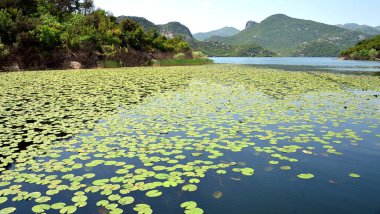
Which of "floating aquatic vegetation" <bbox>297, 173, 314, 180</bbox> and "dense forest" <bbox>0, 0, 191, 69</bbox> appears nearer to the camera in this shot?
"floating aquatic vegetation" <bbox>297, 173, 314, 180</bbox>

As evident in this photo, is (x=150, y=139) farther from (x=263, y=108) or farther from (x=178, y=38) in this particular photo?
(x=178, y=38)

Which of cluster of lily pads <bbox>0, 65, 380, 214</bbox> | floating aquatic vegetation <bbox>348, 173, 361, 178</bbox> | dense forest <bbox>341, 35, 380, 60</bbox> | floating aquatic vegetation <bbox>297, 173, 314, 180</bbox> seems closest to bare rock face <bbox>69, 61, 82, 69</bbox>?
cluster of lily pads <bbox>0, 65, 380, 214</bbox>

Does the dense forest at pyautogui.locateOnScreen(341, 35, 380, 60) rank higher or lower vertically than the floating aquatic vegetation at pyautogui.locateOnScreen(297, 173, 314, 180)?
higher

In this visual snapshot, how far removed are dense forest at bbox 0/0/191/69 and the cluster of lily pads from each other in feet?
71.9

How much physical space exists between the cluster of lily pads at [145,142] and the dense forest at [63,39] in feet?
71.9

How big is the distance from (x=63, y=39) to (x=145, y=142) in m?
33.2

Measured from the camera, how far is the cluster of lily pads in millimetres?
4645

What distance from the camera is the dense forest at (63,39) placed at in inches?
1277

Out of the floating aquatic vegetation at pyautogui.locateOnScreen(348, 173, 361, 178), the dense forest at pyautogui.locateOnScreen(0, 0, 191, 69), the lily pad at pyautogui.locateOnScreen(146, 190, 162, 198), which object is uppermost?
the dense forest at pyautogui.locateOnScreen(0, 0, 191, 69)

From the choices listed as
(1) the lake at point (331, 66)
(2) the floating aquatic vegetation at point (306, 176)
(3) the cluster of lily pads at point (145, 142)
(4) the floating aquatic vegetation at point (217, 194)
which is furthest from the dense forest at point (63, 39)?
(2) the floating aquatic vegetation at point (306, 176)

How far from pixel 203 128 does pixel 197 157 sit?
8.00 feet

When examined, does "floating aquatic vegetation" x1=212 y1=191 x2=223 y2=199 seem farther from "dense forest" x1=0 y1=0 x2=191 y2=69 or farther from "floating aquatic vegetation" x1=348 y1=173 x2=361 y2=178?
"dense forest" x1=0 y1=0 x2=191 y2=69

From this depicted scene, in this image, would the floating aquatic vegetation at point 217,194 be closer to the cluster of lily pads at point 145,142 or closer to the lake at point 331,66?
the cluster of lily pads at point 145,142

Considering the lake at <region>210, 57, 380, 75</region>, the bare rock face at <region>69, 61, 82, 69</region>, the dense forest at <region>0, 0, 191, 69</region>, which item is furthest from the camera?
the lake at <region>210, 57, 380, 75</region>
